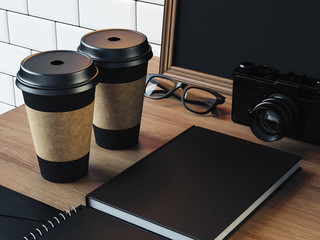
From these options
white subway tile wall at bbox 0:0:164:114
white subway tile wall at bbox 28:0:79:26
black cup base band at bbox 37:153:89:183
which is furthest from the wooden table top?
white subway tile wall at bbox 28:0:79:26

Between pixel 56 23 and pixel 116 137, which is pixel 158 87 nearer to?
pixel 116 137

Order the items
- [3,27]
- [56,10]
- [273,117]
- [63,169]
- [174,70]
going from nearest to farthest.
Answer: [63,169]
[273,117]
[174,70]
[56,10]
[3,27]

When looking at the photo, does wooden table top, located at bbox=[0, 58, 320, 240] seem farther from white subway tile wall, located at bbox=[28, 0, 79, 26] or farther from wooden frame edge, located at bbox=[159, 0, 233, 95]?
white subway tile wall, located at bbox=[28, 0, 79, 26]

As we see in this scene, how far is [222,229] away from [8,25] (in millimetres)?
1214

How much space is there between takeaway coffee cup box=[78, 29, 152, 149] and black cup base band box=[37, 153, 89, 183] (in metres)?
0.07

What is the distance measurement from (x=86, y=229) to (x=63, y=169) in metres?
0.13

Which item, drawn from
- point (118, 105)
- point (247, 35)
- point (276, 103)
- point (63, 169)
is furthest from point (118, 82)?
point (247, 35)

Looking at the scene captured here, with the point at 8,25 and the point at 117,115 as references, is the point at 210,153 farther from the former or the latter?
the point at 8,25

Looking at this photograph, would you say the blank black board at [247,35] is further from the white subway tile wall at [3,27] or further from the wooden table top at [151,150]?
the white subway tile wall at [3,27]

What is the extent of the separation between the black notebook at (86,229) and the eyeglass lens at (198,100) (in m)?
0.38

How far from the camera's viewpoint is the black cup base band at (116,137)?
30.5 inches

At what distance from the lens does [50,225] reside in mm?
609

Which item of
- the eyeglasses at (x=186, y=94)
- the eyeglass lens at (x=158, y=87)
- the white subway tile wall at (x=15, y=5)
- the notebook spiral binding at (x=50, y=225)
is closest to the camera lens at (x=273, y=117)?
the eyeglasses at (x=186, y=94)

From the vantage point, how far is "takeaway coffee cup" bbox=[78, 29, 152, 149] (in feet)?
2.30
